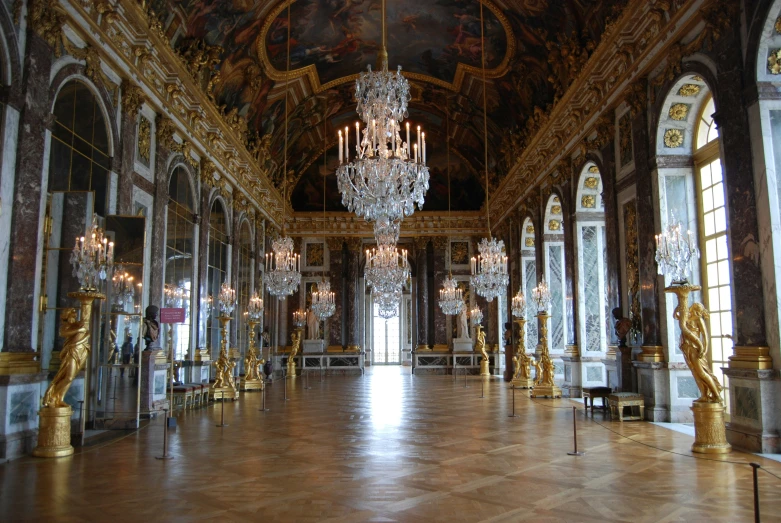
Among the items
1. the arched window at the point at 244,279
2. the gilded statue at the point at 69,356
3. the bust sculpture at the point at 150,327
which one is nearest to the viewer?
the gilded statue at the point at 69,356

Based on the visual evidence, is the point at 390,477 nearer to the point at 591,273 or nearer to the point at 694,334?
the point at 694,334

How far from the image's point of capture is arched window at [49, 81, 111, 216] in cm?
844

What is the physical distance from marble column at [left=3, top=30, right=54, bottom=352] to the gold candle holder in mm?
7762

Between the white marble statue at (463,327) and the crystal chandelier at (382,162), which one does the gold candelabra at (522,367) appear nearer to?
the white marble statue at (463,327)

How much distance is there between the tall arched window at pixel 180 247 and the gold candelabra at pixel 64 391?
4841 millimetres

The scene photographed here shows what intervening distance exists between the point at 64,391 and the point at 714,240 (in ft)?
30.3

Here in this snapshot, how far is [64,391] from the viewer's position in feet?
23.0

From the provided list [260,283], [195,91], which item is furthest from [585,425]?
[260,283]

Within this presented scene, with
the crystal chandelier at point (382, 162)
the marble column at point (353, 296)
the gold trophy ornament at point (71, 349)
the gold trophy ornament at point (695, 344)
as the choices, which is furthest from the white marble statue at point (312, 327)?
the gold trophy ornament at point (695, 344)

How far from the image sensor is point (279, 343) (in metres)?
24.2

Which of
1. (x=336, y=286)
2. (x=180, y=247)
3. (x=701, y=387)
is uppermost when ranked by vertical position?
(x=336, y=286)

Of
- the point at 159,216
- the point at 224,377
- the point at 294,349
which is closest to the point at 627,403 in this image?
the point at 224,377

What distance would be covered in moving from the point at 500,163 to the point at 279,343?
441 inches

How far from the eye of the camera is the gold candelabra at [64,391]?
22.2 ft
